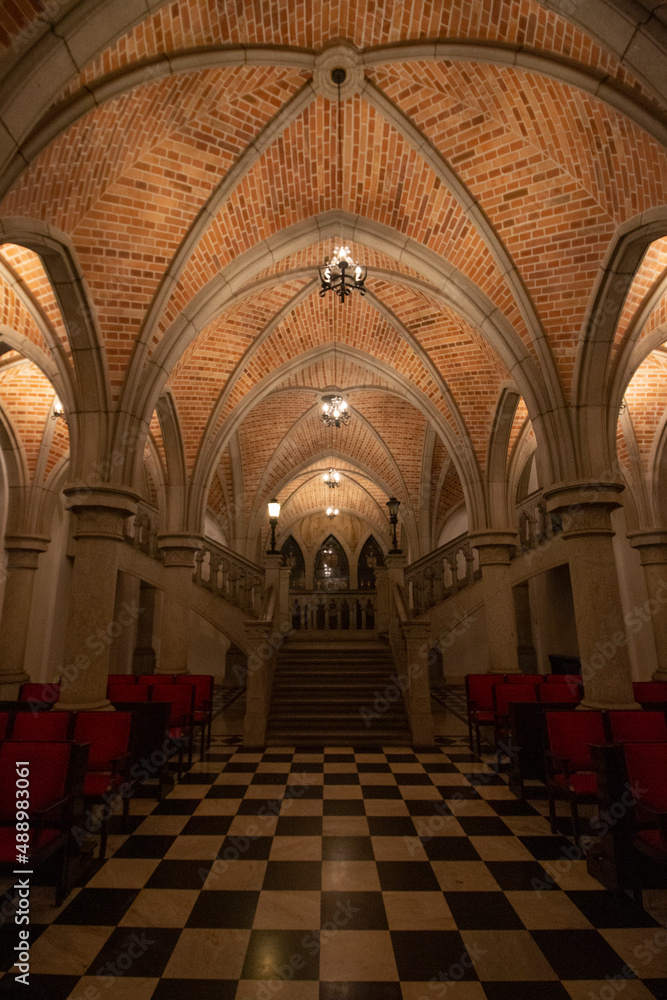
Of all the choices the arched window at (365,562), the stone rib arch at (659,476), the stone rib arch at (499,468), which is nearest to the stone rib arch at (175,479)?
the stone rib arch at (499,468)

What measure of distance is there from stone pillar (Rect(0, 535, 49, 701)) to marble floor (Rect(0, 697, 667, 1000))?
6.78 m

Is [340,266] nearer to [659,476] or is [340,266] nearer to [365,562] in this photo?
[659,476]

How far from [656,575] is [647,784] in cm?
835

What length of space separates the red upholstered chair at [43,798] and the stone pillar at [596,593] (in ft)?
16.1

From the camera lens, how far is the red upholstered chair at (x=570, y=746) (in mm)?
4215

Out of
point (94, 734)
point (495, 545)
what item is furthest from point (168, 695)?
point (495, 545)

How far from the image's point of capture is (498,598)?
9398mm

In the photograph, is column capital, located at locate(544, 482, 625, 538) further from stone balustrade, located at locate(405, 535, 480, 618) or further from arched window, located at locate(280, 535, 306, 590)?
arched window, located at locate(280, 535, 306, 590)

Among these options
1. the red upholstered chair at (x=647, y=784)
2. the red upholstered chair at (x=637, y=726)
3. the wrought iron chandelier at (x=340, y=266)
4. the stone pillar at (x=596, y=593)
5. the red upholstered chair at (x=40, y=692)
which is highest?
the wrought iron chandelier at (x=340, y=266)

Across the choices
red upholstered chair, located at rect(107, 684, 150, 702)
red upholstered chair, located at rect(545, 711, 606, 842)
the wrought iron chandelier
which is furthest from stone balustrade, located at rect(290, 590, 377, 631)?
red upholstered chair, located at rect(545, 711, 606, 842)

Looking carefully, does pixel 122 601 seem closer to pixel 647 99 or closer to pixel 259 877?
pixel 259 877

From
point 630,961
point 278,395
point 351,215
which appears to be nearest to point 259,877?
point 630,961

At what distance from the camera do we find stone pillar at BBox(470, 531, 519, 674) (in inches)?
361

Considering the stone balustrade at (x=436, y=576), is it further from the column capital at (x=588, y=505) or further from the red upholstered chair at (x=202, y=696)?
the red upholstered chair at (x=202, y=696)
